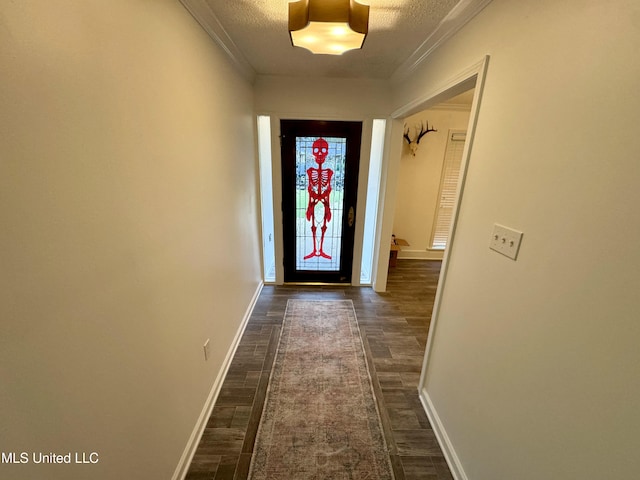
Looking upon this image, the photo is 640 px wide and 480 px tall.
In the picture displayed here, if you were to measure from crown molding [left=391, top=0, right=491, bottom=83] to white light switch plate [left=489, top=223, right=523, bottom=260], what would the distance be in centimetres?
107

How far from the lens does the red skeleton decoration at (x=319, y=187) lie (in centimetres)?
279

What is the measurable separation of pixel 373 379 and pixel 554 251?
60.0 inches

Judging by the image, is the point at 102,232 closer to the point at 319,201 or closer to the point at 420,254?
the point at 319,201

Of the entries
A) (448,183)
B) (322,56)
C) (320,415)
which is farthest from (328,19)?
(448,183)

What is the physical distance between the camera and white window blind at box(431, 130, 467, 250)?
3670mm

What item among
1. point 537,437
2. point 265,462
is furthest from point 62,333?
point 537,437

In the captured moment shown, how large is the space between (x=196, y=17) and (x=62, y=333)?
5.28ft

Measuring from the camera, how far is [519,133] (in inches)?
37.5

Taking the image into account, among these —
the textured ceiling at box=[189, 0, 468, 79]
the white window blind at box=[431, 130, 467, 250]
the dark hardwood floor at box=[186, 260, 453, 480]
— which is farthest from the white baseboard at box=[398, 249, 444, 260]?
the textured ceiling at box=[189, 0, 468, 79]

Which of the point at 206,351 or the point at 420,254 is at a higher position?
the point at 206,351

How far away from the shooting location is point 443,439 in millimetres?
1417

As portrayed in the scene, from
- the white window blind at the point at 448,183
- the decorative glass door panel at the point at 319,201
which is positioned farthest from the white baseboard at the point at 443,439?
the white window blind at the point at 448,183

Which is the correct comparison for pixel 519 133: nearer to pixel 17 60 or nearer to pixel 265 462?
pixel 17 60

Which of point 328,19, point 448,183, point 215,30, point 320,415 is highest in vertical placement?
point 215,30
